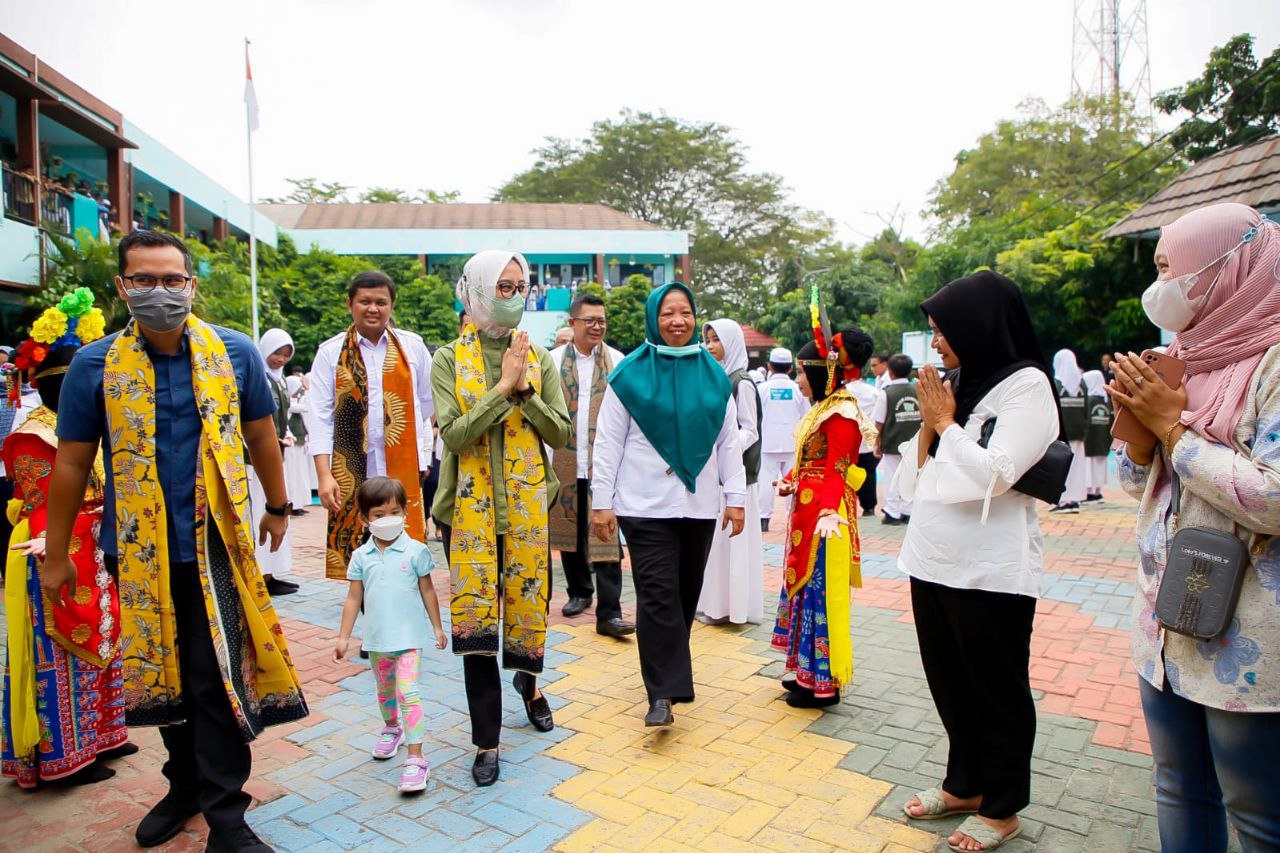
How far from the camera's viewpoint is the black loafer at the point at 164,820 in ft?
9.81

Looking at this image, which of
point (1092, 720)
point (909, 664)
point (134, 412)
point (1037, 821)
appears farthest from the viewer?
point (909, 664)

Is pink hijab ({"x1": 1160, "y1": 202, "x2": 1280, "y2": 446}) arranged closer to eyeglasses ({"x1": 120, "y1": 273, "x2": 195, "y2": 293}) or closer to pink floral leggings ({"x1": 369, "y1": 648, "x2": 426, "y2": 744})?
pink floral leggings ({"x1": 369, "y1": 648, "x2": 426, "y2": 744})

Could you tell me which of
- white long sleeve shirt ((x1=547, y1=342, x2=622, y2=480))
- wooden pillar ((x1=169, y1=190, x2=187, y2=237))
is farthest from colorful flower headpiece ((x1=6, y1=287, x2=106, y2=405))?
wooden pillar ((x1=169, y1=190, x2=187, y2=237))

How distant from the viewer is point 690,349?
4.08 meters

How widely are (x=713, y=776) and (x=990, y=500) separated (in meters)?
1.58

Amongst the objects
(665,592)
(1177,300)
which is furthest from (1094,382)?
(1177,300)

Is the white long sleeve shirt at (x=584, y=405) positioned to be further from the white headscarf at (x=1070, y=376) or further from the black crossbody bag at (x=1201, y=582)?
the white headscarf at (x=1070, y=376)

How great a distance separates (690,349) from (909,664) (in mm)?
2254

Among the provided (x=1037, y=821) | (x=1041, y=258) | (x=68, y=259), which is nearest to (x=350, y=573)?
(x=1037, y=821)

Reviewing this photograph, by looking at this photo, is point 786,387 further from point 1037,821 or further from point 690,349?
point 1037,821

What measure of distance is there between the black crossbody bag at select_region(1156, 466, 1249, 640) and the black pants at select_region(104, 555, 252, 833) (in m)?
2.89

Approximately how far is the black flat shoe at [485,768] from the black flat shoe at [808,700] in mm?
1534

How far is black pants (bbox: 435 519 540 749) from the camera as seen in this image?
3449 mm

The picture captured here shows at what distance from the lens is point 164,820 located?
303 centimetres
